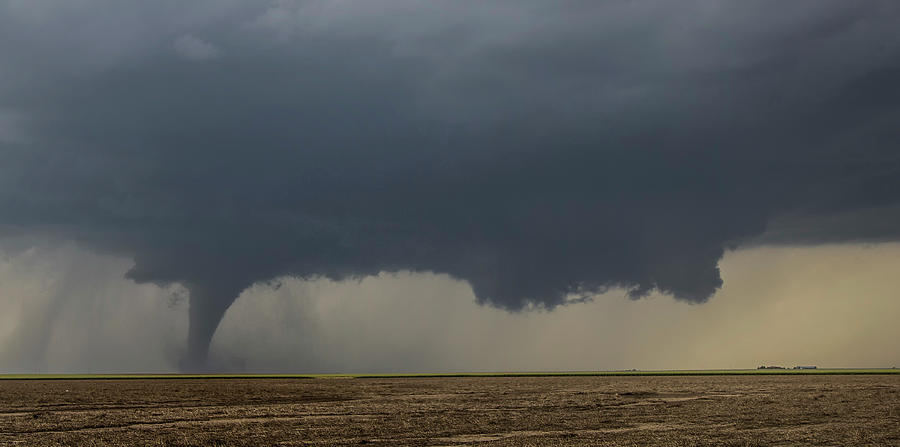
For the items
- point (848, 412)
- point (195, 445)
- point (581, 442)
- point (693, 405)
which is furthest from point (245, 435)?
point (848, 412)

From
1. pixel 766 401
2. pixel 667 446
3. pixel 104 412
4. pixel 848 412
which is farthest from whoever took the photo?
pixel 766 401

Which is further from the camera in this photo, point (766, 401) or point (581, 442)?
point (766, 401)

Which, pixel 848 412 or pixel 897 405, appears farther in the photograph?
pixel 897 405

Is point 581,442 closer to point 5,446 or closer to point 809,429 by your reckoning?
point 809,429

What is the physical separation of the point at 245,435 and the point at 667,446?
69.1 feet

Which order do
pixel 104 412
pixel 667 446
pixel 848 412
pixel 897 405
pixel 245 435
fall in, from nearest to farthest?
pixel 667 446, pixel 245 435, pixel 848 412, pixel 104 412, pixel 897 405

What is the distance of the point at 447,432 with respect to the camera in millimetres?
39062

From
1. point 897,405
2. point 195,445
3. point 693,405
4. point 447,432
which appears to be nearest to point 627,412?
point 693,405

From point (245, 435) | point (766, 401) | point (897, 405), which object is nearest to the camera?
point (245, 435)

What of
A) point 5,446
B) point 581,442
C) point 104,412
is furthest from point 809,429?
point 104,412

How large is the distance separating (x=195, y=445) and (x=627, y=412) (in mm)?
30738

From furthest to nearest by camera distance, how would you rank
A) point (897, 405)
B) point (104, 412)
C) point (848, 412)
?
point (897, 405)
point (104, 412)
point (848, 412)

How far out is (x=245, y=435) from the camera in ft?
125

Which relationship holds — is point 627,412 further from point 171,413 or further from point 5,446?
point 5,446
